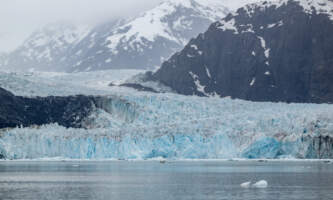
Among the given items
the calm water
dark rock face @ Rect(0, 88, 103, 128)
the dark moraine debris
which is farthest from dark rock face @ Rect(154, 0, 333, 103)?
the calm water

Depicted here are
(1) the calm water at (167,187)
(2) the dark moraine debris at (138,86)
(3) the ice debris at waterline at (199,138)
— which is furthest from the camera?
(2) the dark moraine debris at (138,86)

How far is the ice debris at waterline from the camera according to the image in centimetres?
8300

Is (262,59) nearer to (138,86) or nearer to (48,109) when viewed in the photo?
(138,86)

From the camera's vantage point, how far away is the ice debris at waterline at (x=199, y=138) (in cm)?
8300

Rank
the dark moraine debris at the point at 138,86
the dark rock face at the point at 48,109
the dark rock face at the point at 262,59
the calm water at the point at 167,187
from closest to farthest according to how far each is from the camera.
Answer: the calm water at the point at 167,187 → the dark rock face at the point at 48,109 → the dark moraine debris at the point at 138,86 → the dark rock face at the point at 262,59

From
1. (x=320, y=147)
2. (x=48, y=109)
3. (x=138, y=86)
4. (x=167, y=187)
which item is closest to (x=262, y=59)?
(x=138, y=86)

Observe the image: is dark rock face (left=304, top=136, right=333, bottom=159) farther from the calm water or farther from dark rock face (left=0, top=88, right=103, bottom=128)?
dark rock face (left=0, top=88, right=103, bottom=128)

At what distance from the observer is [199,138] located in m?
87.6

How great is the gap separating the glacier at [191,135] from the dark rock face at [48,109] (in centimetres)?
746

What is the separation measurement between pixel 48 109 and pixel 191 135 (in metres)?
30.8

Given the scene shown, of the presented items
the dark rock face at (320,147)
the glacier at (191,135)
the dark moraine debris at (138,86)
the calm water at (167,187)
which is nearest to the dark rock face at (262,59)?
the dark moraine debris at (138,86)

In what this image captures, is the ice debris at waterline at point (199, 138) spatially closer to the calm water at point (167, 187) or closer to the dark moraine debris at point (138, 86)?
the calm water at point (167, 187)

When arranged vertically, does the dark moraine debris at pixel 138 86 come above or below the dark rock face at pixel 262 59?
below

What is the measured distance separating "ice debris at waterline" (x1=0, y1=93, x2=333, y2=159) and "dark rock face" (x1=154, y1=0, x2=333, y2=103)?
58908 millimetres
